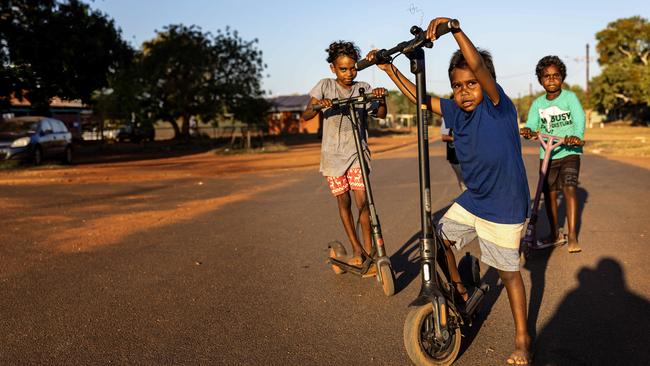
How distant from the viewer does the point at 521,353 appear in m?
3.32

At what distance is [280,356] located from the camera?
3.52 metres

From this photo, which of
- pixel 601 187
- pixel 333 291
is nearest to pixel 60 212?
pixel 333 291

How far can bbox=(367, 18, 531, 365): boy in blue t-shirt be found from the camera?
3.31 meters

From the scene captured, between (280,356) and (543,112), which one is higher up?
(543,112)

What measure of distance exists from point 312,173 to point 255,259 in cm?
996

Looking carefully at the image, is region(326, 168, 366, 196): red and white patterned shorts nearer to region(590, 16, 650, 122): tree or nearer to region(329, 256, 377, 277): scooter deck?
region(329, 256, 377, 277): scooter deck

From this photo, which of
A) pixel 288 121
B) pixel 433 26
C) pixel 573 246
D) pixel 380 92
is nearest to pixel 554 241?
pixel 573 246

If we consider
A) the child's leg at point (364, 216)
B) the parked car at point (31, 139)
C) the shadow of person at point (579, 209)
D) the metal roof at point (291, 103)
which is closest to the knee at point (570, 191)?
the shadow of person at point (579, 209)

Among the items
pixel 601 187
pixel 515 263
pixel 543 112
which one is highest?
pixel 543 112

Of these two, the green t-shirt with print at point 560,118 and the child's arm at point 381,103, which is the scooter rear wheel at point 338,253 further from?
the green t-shirt with print at point 560,118

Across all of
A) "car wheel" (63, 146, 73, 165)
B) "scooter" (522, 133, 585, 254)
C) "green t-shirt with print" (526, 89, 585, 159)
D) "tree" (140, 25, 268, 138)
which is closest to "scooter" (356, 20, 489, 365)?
"scooter" (522, 133, 585, 254)

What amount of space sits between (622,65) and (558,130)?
53.4m

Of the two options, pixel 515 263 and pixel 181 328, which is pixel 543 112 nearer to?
pixel 515 263

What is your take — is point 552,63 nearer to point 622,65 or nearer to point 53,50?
point 53,50
